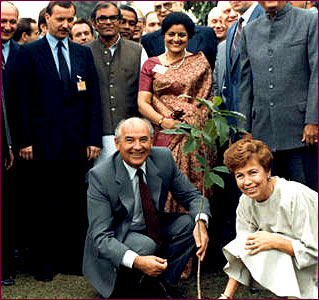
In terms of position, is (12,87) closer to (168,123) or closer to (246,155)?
(168,123)

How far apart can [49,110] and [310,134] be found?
2012mm

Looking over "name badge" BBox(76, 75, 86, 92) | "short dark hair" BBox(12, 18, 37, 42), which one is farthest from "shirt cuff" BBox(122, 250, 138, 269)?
"short dark hair" BBox(12, 18, 37, 42)

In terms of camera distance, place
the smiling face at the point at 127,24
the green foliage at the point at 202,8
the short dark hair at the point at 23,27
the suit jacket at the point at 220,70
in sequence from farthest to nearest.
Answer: the green foliage at the point at 202,8, the short dark hair at the point at 23,27, the smiling face at the point at 127,24, the suit jacket at the point at 220,70

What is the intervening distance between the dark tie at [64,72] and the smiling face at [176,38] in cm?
82

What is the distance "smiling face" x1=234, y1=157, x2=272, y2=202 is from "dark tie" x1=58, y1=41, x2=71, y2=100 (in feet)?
6.11

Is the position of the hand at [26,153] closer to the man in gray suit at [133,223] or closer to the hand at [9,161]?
the hand at [9,161]

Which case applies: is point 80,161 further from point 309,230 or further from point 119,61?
point 309,230

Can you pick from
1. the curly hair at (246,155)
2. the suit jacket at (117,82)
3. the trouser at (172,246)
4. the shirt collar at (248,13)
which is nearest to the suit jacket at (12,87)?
the suit jacket at (117,82)

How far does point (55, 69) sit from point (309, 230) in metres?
2.41

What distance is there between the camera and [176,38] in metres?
5.00

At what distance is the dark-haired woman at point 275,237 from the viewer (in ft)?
12.1

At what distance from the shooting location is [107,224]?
4.34 metres

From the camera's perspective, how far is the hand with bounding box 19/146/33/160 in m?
5.01

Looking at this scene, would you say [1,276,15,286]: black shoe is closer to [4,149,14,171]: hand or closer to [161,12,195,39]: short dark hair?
[4,149,14,171]: hand
